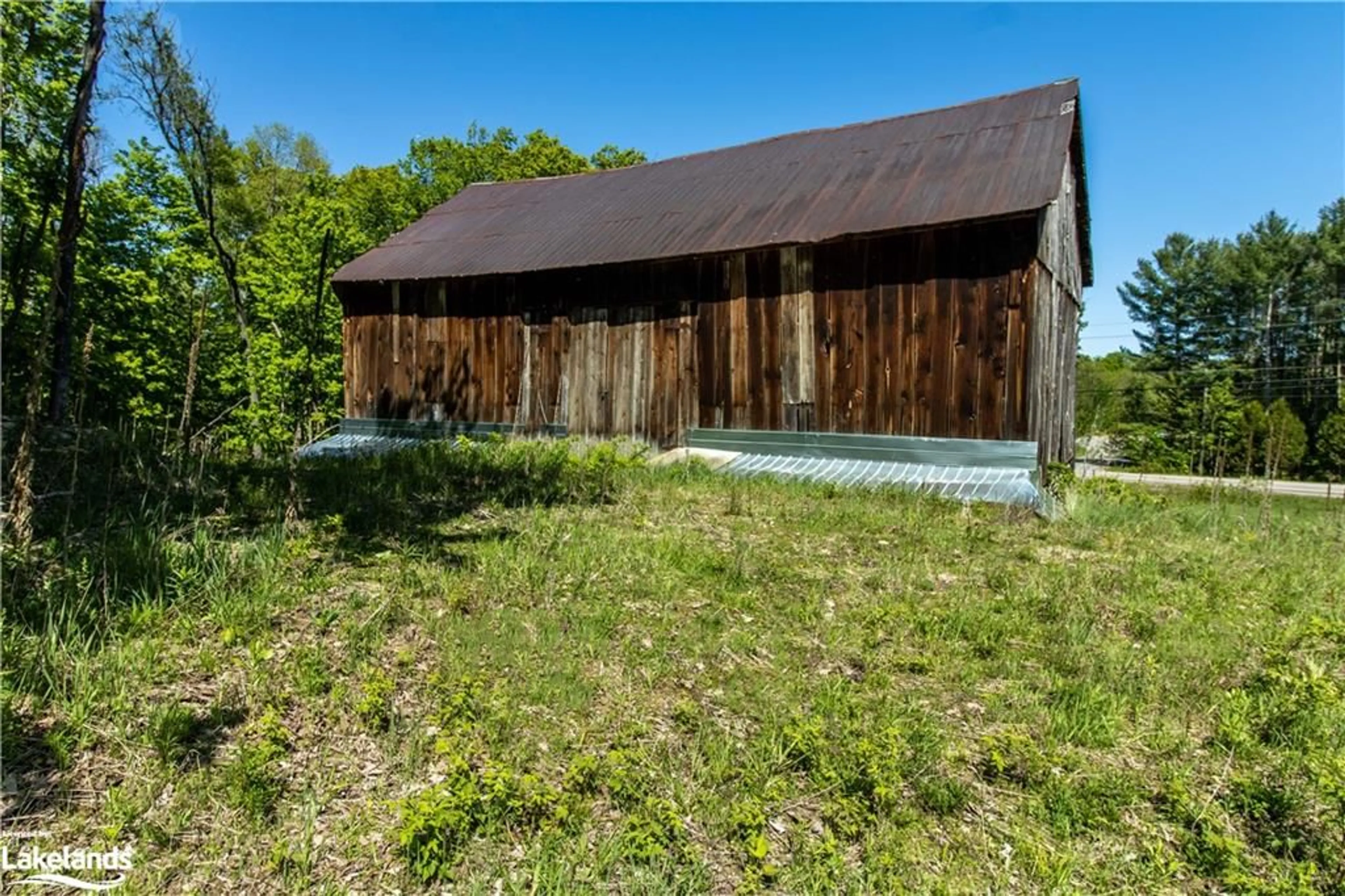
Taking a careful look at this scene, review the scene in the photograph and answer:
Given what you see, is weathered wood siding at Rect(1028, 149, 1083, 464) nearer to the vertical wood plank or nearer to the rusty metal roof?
the rusty metal roof

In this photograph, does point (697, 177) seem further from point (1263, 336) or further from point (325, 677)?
point (1263, 336)

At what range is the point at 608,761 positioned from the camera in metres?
2.96

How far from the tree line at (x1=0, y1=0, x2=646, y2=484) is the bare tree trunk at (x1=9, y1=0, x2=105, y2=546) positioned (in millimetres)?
13

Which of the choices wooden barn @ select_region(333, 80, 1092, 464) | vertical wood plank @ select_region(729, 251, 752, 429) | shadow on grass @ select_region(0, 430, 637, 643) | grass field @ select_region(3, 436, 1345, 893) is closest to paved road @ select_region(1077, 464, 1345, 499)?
wooden barn @ select_region(333, 80, 1092, 464)

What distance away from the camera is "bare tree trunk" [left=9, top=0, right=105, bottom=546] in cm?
373

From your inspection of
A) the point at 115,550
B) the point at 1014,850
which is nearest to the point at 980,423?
the point at 1014,850

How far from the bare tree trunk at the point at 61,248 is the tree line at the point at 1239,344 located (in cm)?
3754

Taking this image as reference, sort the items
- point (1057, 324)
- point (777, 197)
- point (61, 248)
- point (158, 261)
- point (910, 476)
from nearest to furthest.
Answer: point (61, 248) < point (910, 476) < point (1057, 324) < point (777, 197) < point (158, 261)

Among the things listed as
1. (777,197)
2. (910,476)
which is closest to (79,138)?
(910,476)

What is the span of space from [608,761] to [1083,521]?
680cm

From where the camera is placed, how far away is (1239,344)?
45.0 metres

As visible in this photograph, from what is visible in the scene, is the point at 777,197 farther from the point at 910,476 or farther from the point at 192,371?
the point at 192,371

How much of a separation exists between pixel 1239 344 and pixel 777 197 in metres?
48.1

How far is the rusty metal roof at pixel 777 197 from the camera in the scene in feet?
32.0
